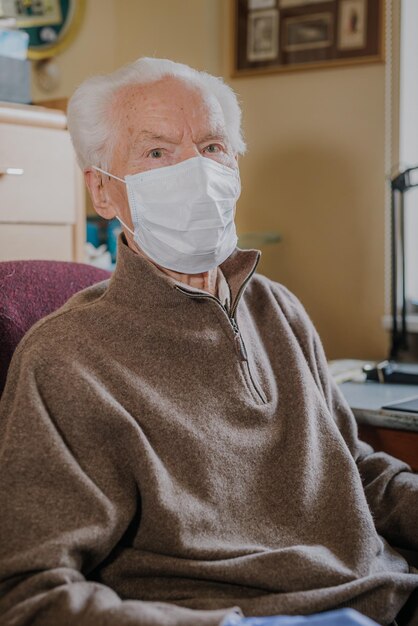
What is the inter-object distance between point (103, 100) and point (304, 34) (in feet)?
4.25

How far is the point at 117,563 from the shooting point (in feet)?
3.78

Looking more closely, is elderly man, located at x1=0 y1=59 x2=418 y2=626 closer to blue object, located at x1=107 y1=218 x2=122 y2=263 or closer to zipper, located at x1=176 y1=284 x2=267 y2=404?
zipper, located at x1=176 y1=284 x2=267 y2=404

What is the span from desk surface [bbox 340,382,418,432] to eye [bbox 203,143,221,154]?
0.59 metres

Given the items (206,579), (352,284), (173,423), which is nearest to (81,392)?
(173,423)

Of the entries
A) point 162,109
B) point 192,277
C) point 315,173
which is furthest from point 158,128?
point 315,173

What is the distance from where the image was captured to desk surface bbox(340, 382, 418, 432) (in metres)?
1.58

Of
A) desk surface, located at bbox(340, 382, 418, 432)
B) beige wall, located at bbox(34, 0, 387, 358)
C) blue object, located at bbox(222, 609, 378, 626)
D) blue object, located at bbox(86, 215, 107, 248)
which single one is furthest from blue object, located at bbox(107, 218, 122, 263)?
blue object, located at bbox(222, 609, 378, 626)

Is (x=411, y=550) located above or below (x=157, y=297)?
below

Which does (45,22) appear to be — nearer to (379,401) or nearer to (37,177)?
(37,177)

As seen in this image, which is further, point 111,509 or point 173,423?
point 173,423

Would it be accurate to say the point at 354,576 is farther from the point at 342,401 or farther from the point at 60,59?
the point at 60,59

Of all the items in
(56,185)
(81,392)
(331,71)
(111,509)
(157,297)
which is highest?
(331,71)

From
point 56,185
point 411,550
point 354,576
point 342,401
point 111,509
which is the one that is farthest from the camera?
point 56,185

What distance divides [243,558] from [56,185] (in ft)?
3.22
